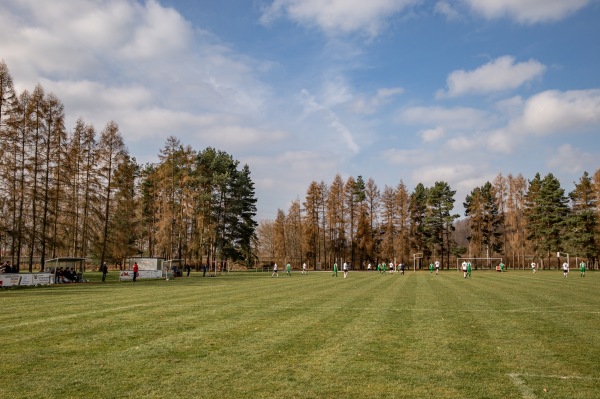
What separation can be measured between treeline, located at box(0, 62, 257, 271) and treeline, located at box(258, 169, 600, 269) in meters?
21.2

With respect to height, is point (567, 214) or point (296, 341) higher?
point (567, 214)

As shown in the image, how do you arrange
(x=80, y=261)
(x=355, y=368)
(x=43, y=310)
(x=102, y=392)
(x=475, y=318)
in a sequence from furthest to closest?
(x=80, y=261) → (x=43, y=310) → (x=475, y=318) → (x=355, y=368) → (x=102, y=392)

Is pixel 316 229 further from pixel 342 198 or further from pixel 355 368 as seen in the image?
pixel 355 368

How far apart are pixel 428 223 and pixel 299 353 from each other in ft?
281

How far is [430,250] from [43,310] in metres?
83.3

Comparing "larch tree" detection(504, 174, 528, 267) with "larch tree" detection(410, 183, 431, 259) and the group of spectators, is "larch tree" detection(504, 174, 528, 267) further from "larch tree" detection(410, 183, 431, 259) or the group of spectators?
the group of spectators

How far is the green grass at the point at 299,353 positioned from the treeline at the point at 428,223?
70695mm

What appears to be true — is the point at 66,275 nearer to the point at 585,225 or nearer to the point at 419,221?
the point at 419,221

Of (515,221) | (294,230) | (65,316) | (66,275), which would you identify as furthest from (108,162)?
(515,221)

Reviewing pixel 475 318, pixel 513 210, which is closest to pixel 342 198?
pixel 513 210

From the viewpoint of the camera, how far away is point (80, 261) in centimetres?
3812

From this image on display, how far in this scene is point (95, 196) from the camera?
149 feet

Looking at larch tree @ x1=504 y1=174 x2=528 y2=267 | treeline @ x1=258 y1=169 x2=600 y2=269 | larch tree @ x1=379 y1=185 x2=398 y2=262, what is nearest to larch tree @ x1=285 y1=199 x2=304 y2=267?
treeline @ x1=258 y1=169 x2=600 y2=269

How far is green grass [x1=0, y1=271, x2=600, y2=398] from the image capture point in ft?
22.3
